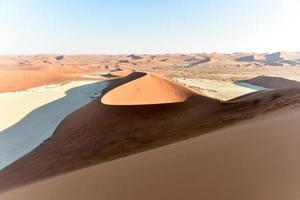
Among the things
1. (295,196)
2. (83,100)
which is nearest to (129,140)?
(295,196)

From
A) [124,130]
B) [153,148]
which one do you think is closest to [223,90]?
[124,130]

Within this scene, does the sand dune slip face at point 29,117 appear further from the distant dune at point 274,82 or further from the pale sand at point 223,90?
the distant dune at point 274,82

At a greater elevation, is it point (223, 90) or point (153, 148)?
point (153, 148)

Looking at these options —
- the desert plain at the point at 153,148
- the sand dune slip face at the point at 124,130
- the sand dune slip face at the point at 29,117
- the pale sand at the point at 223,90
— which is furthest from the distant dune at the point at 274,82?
the sand dune slip face at the point at 124,130

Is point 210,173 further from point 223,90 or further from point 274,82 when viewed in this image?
point 274,82

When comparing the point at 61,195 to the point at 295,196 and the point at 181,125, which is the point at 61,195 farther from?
the point at 181,125

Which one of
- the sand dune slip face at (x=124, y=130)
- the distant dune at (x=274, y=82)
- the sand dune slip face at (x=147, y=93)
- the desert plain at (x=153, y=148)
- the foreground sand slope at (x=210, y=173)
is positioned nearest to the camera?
the foreground sand slope at (x=210, y=173)
